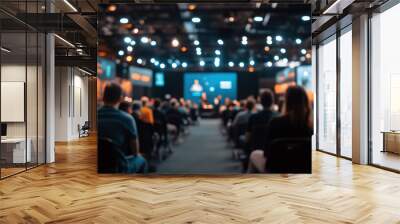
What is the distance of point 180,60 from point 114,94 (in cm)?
79

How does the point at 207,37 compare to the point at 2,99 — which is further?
the point at 2,99

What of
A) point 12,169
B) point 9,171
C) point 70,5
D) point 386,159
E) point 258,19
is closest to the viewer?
point 258,19

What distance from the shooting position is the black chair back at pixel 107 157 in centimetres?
390

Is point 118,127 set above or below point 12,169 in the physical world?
above

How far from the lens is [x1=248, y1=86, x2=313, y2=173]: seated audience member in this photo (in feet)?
12.5

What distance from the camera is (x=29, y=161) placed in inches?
313

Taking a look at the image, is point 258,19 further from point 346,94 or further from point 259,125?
point 346,94

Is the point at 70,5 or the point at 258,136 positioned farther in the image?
the point at 70,5

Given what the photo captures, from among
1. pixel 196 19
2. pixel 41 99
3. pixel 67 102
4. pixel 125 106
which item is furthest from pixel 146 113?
pixel 67 102

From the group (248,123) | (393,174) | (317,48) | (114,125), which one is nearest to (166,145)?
(114,125)

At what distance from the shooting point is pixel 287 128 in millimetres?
3824

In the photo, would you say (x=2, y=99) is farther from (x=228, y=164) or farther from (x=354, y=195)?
(x=354, y=195)

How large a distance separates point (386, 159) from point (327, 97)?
314 cm

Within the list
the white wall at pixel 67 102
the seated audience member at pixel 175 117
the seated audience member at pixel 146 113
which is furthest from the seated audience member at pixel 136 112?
the white wall at pixel 67 102
